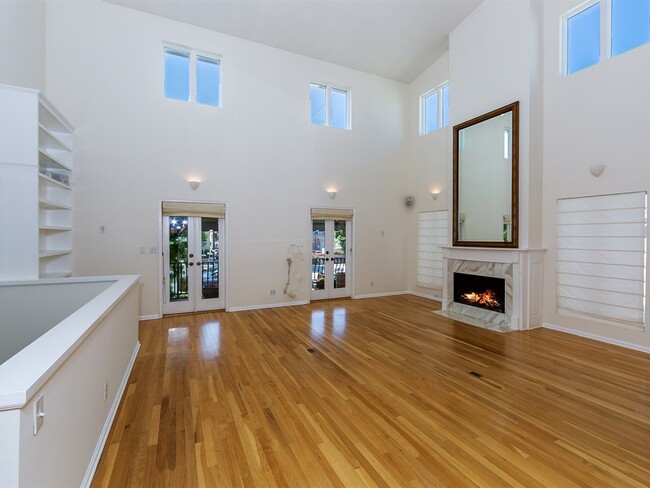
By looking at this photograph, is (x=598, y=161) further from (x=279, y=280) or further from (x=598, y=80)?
(x=279, y=280)

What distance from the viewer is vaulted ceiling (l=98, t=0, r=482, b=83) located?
543 cm

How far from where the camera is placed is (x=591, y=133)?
4.49 meters

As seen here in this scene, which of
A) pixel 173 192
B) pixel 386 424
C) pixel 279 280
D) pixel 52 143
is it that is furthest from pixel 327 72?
pixel 386 424

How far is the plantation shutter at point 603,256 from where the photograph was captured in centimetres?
412

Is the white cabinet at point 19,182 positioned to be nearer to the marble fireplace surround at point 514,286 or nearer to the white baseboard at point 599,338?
the marble fireplace surround at point 514,286

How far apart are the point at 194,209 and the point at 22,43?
3096mm

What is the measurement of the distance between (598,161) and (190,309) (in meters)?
7.04

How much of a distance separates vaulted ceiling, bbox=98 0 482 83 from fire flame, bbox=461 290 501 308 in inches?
204

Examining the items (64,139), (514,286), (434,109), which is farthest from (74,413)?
(434,109)

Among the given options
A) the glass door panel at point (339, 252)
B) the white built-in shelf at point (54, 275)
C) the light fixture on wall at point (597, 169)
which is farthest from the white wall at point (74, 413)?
the light fixture on wall at point (597, 169)

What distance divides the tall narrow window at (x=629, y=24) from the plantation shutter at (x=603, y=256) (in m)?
2.01

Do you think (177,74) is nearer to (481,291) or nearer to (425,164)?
(425,164)

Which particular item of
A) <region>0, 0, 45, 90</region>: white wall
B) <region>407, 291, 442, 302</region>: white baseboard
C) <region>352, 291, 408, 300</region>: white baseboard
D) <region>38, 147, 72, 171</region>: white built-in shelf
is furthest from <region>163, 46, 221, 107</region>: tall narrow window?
<region>407, 291, 442, 302</region>: white baseboard

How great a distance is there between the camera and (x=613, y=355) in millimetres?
3883
